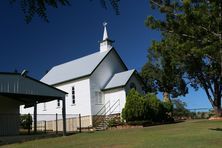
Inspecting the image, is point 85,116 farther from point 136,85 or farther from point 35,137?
point 35,137

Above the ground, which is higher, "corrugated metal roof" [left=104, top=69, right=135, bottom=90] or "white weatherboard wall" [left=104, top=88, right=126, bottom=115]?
"corrugated metal roof" [left=104, top=69, right=135, bottom=90]

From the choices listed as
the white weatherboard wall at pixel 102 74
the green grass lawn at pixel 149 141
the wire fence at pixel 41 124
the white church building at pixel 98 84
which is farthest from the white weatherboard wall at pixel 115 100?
the green grass lawn at pixel 149 141

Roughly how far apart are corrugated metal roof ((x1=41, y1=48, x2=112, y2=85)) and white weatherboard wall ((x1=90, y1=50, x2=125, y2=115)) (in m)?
0.67

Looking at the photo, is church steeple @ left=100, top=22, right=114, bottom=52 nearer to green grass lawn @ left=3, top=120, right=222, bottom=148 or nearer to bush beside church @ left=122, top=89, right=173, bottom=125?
bush beside church @ left=122, top=89, right=173, bottom=125

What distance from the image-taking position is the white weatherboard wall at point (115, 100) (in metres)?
37.5

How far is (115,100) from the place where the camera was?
3806cm

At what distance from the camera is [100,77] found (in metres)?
39.6

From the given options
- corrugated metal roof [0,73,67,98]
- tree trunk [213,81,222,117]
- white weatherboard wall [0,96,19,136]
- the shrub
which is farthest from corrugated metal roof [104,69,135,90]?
corrugated metal roof [0,73,67,98]

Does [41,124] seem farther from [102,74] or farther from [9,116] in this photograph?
[9,116]

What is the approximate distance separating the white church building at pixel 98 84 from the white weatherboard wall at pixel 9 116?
9259 mm

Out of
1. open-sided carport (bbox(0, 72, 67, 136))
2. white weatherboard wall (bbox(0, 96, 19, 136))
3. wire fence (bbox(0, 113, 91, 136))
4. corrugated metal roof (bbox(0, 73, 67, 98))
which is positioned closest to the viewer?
corrugated metal roof (bbox(0, 73, 67, 98))

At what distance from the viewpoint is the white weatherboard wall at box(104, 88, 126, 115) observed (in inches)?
1476

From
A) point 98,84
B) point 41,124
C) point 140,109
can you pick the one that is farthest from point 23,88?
point 41,124

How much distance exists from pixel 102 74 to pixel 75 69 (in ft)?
12.7
